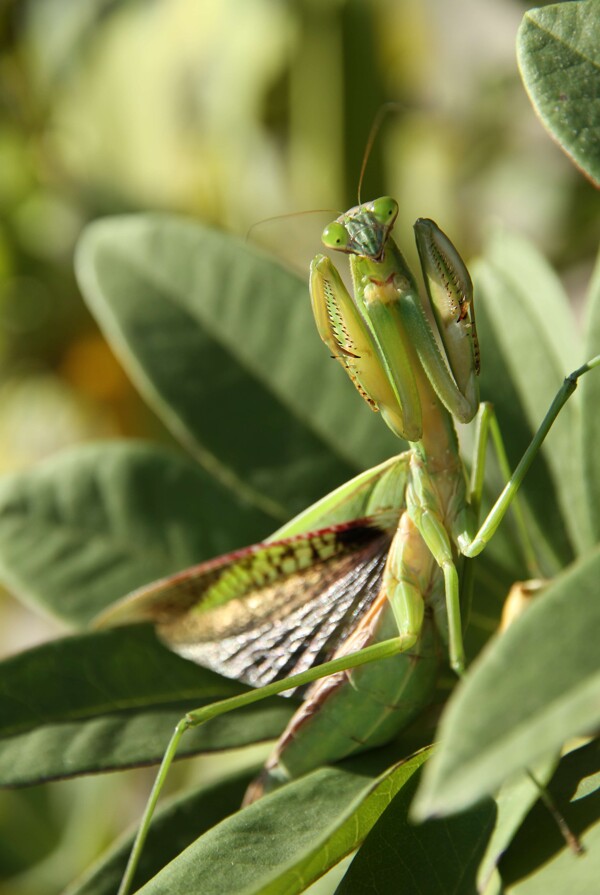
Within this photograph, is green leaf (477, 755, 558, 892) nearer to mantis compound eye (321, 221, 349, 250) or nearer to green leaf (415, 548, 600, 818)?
green leaf (415, 548, 600, 818)

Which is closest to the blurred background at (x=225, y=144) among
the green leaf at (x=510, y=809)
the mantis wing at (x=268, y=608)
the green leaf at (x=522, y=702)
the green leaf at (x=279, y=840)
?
the mantis wing at (x=268, y=608)

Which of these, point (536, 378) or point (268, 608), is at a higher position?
point (536, 378)

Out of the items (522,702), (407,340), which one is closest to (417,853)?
(522,702)

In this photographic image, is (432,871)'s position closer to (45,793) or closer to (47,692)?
(47,692)

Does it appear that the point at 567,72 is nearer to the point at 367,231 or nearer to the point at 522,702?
the point at 367,231

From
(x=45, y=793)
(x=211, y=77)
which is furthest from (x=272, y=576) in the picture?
(x=211, y=77)

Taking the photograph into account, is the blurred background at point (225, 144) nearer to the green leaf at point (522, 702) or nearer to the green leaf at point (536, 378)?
the green leaf at point (536, 378)
